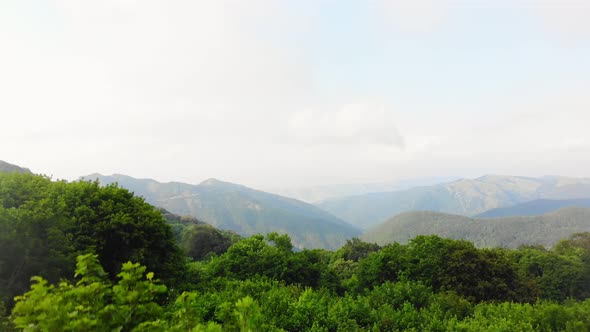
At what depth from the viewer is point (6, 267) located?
14.1 meters

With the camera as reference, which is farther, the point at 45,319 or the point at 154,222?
the point at 154,222

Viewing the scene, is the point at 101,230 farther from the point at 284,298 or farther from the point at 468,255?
the point at 468,255

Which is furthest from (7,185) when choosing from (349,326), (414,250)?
(414,250)

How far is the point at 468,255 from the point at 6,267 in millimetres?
33024

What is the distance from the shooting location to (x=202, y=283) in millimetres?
21328

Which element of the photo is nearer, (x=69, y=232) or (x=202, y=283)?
(x=69, y=232)

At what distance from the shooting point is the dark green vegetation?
5504 millimetres

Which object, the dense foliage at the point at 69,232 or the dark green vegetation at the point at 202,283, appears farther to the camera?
the dense foliage at the point at 69,232

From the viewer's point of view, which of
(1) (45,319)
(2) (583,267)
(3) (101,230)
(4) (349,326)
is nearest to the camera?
(1) (45,319)

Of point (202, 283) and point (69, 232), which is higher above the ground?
point (69, 232)

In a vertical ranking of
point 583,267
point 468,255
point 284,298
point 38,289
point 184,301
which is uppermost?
point 38,289

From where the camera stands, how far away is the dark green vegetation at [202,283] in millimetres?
5504

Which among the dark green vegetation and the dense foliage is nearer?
the dark green vegetation

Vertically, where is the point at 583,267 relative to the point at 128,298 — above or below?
below
